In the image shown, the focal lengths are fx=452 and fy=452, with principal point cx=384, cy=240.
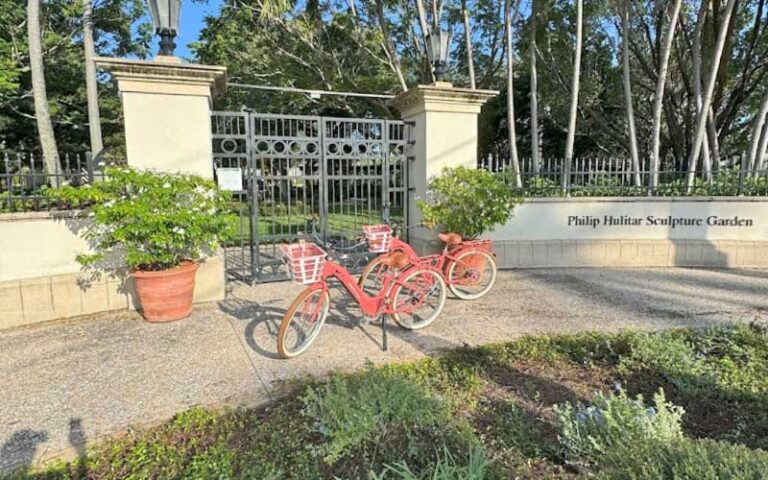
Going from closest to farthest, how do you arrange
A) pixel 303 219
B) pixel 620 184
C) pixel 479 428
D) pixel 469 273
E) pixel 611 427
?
pixel 611 427, pixel 479 428, pixel 469 273, pixel 620 184, pixel 303 219

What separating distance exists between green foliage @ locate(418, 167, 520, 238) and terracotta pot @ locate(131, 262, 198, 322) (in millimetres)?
2890

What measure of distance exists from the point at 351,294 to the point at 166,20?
131 inches

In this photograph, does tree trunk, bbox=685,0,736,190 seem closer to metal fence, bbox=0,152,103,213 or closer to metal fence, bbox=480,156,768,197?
metal fence, bbox=480,156,768,197

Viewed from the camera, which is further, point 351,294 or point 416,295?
point 416,295

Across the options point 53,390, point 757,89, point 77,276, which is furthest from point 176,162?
point 757,89

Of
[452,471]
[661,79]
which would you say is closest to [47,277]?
[452,471]

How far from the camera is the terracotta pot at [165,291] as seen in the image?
166 inches

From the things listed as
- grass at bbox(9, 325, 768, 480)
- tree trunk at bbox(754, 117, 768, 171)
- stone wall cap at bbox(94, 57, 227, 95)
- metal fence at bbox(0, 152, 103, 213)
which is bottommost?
grass at bbox(9, 325, 768, 480)

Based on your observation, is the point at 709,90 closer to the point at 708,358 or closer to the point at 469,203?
the point at 469,203

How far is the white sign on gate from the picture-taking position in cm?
521

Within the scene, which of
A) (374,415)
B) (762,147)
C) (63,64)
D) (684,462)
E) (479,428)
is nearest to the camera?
(684,462)

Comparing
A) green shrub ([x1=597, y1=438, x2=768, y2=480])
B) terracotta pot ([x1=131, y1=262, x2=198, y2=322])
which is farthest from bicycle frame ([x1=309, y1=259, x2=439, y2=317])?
green shrub ([x1=597, y1=438, x2=768, y2=480])

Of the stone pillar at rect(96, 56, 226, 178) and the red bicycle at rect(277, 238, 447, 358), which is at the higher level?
the stone pillar at rect(96, 56, 226, 178)

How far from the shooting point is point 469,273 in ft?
16.5
